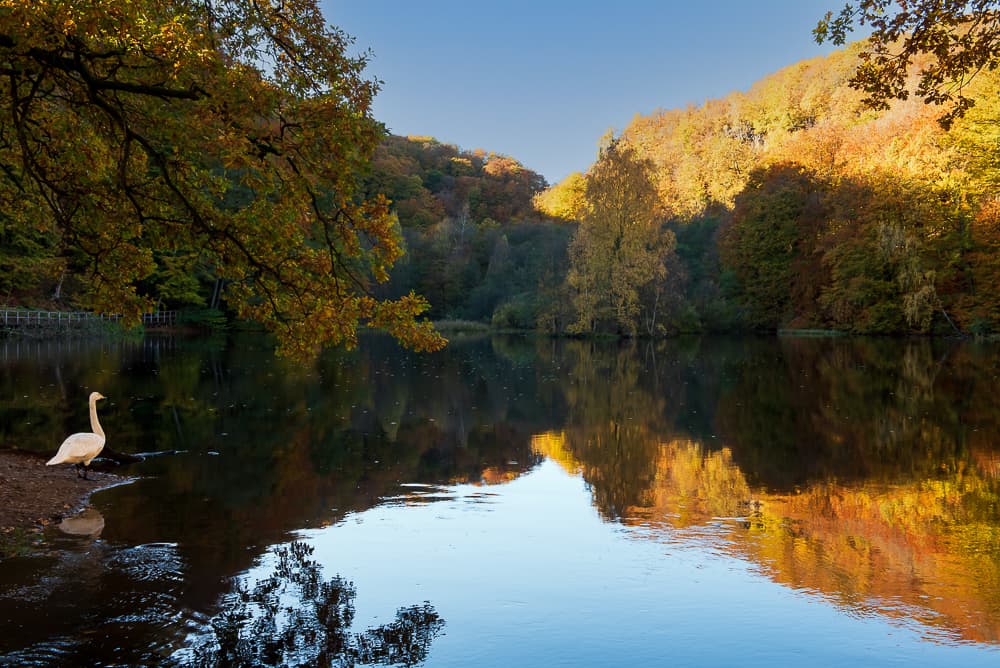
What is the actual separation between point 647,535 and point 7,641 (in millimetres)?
5327

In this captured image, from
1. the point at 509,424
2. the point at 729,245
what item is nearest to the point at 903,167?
the point at 729,245

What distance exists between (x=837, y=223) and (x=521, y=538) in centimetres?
5413

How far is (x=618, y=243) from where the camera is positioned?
166 ft

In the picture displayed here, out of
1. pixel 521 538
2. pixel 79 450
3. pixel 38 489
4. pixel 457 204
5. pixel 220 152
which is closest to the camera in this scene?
pixel 220 152

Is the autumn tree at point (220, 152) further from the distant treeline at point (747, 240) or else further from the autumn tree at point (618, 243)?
the autumn tree at point (618, 243)

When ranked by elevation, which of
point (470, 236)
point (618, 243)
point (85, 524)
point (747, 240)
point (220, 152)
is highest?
point (470, 236)

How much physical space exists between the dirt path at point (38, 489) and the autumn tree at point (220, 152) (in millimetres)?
2226

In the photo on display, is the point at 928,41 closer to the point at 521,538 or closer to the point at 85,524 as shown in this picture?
the point at 521,538

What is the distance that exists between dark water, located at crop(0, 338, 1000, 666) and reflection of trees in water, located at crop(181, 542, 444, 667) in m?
0.02

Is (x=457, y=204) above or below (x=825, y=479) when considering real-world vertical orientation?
above

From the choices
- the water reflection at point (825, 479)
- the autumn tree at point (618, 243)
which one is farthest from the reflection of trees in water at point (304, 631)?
the autumn tree at point (618, 243)

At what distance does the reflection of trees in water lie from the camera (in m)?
4.86

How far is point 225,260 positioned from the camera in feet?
24.7

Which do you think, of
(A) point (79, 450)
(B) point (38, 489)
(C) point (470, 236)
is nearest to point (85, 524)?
(B) point (38, 489)
